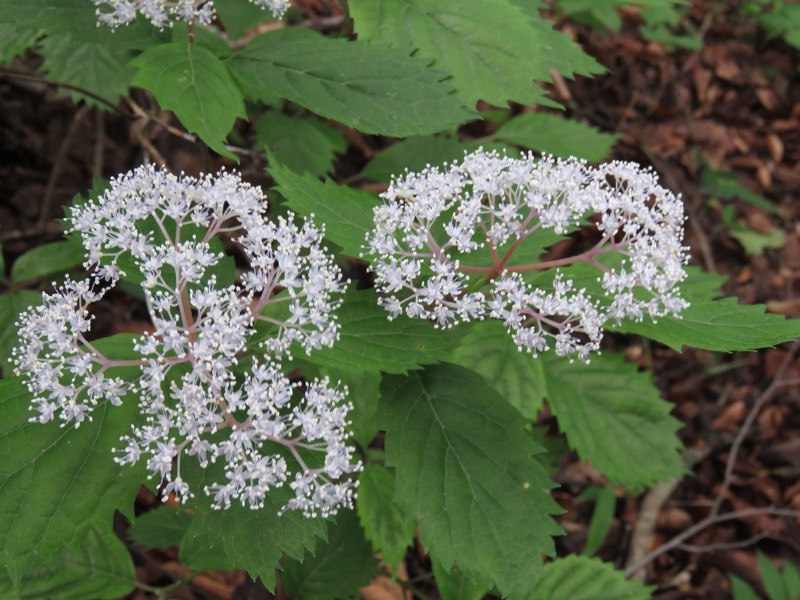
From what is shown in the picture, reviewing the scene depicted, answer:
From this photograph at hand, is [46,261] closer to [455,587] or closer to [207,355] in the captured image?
[207,355]

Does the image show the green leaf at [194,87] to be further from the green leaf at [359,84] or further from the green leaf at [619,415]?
the green leaf at [619,415]

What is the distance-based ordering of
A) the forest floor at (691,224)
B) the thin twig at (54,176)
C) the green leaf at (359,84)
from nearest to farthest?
the green leaf at (359,84) → the thin twig at (54,176) → the forest floor at (691,224)

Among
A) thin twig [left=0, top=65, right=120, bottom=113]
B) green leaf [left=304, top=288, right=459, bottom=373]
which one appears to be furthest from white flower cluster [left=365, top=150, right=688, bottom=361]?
thin twig [left=0, top=65, right=120, bottom=113]

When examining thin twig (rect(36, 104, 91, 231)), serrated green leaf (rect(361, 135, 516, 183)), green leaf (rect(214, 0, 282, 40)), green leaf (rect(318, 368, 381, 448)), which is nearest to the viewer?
green leaf (rect(318, 368, 381, 448))

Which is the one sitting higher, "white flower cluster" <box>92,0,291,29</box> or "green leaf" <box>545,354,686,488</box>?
"white flower cluster" <box>92,0,291,29</box>

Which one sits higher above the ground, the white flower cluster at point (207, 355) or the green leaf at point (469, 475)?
the white flower cluster at point (207, 355)

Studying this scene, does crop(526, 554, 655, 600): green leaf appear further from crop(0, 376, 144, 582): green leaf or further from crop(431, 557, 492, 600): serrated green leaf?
crop(0, 376, 144, 582): green leaf

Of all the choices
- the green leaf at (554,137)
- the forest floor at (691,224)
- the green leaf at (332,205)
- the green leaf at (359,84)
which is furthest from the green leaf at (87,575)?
the green leaf at (554,137)
